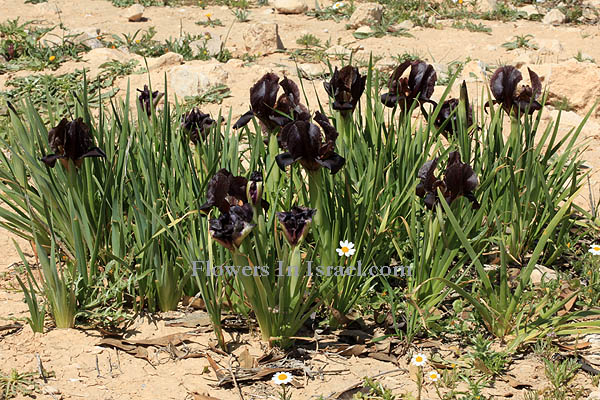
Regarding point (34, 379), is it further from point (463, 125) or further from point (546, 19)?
point (546, 19)

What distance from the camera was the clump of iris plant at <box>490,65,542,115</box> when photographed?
302cm

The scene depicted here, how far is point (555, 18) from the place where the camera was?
7918 mm

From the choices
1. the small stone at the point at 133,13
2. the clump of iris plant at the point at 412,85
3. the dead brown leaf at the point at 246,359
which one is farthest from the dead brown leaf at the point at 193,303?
the small stone at the point at 133,13

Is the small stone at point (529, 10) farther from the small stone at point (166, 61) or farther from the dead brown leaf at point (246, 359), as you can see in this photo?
the dead brown leaf at point (246, 359)

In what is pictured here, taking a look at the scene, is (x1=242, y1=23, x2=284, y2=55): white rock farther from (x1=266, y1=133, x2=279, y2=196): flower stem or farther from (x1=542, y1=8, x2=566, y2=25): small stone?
(x1=266, y1=133, x2=279, y2=196): flower stem

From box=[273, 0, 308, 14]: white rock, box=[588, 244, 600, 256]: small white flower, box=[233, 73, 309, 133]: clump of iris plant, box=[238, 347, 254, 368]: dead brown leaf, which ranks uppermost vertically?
box=[273, 0, 308, 14]: white rock

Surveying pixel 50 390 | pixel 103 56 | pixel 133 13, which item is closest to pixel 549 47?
pixel 103 56

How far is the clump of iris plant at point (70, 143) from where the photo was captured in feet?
8.17

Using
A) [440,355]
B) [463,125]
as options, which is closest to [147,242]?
[440,355]

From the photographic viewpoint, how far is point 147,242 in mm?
2482

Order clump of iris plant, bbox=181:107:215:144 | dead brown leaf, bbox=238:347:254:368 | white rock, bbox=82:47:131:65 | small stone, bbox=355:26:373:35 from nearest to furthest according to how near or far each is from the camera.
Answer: dead brown leaf, bbox=238:347:254:368
clump of iris plant, bbox=181:107:215:144
white rock, bbox=82:47:131:65
small stone, bbox=355:26:373:35

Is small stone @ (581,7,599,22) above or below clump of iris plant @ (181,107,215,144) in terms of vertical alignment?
above

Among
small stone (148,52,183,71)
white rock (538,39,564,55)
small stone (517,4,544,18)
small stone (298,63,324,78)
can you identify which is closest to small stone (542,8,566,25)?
small stone (517,4,544,18)

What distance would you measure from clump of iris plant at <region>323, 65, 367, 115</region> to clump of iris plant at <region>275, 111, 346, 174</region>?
0.52m
